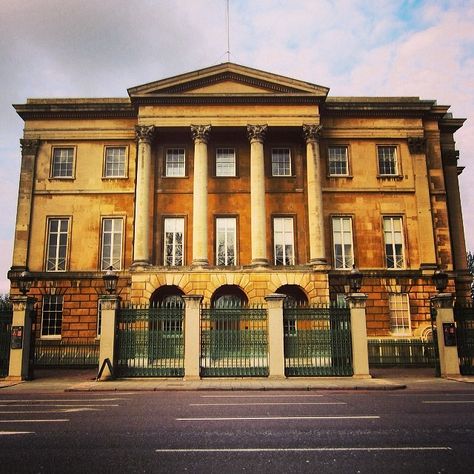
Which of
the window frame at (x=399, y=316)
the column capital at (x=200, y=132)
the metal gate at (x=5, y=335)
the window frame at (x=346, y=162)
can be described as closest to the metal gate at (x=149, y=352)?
the metal gate at (x=5, y=335)

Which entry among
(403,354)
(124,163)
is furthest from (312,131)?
(403,354)

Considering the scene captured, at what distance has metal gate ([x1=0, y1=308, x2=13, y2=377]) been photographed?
2069 centimetres

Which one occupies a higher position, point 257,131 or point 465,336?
point 257,131

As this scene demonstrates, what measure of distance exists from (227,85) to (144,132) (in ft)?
19.7

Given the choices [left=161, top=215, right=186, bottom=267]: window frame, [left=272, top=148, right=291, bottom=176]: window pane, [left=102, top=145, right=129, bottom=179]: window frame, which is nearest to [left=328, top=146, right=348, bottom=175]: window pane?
[left=272, top=148, right=291, bottom=176]: window pane

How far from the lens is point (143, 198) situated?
96.8 feet

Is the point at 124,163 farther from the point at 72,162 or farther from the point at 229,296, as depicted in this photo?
the point at 229,296

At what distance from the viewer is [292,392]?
1570cm

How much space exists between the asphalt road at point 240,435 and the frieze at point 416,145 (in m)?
22.0

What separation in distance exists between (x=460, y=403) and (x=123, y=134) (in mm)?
26080

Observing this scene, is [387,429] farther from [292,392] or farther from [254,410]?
[292,392]

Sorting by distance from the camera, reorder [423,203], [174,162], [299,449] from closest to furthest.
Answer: [299,449] → [423,203] → [174,162]

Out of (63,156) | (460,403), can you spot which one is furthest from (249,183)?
(460,403)

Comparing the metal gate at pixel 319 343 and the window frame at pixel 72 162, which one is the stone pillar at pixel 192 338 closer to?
the metal gate at pixel 319 343
